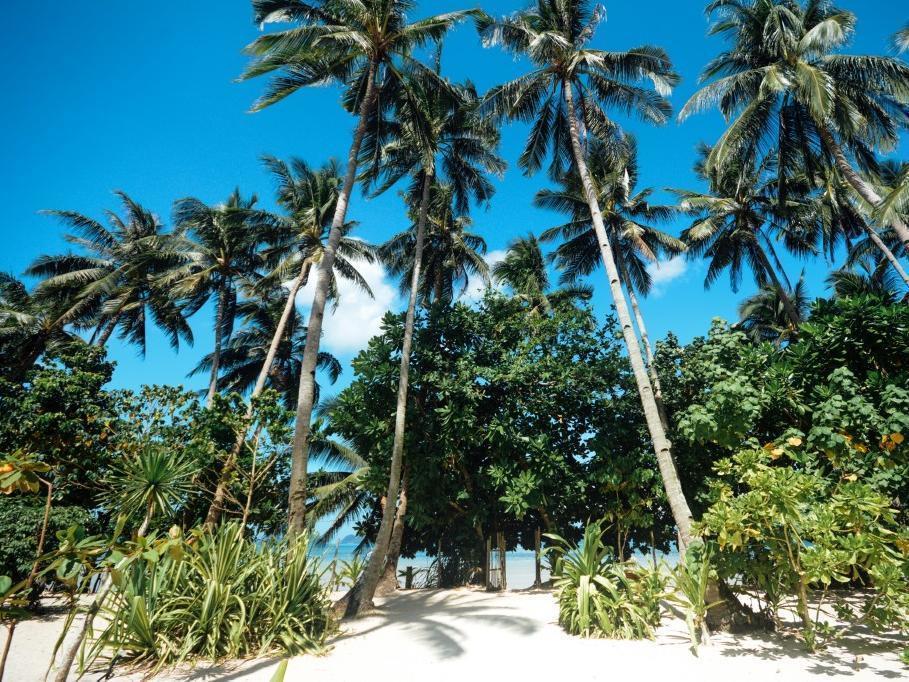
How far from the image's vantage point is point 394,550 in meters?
14.3

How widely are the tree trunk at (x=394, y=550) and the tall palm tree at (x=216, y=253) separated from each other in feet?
29.7

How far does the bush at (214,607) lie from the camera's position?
588 centimetres

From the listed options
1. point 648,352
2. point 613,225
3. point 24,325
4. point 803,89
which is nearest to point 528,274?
point 613,225

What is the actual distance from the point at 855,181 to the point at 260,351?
24.1 m

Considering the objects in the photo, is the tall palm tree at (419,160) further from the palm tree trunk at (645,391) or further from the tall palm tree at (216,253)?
the tall palm tree at (216,253)

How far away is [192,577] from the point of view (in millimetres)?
6602

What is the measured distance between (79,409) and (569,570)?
12.4m

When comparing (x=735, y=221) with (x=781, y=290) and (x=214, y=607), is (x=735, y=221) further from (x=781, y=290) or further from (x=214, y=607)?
(x=214, y=607)

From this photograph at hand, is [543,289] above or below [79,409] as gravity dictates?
above

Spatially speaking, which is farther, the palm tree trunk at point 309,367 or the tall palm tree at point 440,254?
the tall palm tree at point 440,254

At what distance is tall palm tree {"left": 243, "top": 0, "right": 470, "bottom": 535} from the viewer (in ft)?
34.7

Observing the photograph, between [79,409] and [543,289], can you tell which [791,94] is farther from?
[79,409]

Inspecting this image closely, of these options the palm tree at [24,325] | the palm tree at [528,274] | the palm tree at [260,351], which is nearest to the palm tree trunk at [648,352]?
the palm tree at [528,274]

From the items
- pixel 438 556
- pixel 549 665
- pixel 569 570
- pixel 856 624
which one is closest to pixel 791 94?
pixel 856 624
